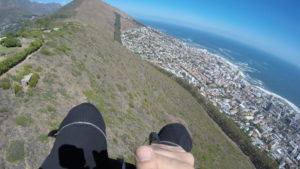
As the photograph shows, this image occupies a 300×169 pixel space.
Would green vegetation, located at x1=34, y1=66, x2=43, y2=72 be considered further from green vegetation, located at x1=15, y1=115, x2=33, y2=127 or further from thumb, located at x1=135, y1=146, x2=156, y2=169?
thumb, located at x1=135, y1=146, x2=156, y2=169

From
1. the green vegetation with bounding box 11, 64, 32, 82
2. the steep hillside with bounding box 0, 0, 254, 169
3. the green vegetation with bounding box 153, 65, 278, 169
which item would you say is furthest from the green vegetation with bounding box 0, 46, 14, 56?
the green vegetation with bounding box 153, 65, 278, 169

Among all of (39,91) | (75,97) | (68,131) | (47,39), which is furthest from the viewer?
(47,39)

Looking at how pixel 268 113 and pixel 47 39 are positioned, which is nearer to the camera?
pixel 47 39

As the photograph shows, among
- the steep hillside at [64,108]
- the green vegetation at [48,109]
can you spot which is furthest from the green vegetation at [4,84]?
the green vegetation at [48,109]

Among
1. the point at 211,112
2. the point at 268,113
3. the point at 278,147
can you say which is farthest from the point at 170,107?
the point at 268,113

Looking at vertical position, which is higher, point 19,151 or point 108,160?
point 108,160

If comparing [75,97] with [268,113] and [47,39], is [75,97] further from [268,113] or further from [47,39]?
[268,113]
